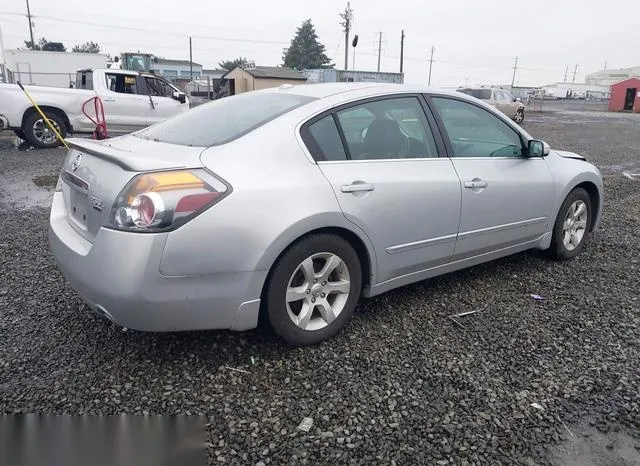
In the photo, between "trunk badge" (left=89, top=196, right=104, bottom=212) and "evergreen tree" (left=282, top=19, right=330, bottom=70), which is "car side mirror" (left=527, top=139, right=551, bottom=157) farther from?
"evergreen tree" (left=282, top=19, right=330, bottom=70)

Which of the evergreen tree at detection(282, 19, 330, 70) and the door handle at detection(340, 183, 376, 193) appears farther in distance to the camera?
the evergreen tree at detection(282, 19, 330, 70)

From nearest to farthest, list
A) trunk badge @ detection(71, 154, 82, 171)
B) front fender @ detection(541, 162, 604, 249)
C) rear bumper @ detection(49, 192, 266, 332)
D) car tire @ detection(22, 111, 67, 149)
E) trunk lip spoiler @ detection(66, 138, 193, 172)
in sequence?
rear bumper @ detection(49, 192, 266, 332), trunk lip spoiler @ detection(66, 138, 193, 172), trunk badge @ detection(71, 154, 82, 171), front fender @ detection(541, 162, 604, 249), car tire @ detection(22, 111, 67, 149)

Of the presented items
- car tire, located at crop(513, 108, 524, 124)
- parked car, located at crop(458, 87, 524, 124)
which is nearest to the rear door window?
parked car, located at crop(458, 87, 524, 124)

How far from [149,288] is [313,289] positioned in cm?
91

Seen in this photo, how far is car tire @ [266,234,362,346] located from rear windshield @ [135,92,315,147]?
754 mm

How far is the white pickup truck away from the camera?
10562 mm

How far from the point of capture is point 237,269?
2.52 m

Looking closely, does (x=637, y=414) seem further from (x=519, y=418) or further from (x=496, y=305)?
(x=496, y=305)

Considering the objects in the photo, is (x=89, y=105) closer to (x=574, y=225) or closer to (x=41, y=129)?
(x=41, y=129)

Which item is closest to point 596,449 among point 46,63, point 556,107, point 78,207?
point 78,207

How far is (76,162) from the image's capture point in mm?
2971

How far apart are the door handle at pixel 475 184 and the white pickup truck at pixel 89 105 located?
10022 mm

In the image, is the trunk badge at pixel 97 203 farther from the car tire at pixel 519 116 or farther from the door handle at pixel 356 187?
the car tire at pixel 519 116

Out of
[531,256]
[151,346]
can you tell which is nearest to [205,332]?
[151,346]
